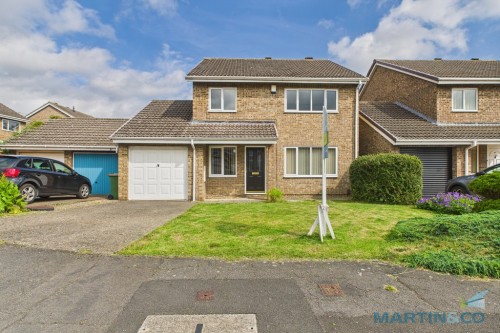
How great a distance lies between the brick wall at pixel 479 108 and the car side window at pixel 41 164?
61.0 feet

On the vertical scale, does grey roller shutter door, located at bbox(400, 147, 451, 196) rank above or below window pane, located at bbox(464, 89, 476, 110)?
below

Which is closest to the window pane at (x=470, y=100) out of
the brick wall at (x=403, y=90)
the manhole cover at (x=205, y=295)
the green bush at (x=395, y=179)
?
the brick wall at (x=403, y=90)

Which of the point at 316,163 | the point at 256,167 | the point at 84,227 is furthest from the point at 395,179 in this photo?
the point at 84,227

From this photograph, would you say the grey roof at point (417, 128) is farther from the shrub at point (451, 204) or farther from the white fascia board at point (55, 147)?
the white fascia board at point (55, 147)

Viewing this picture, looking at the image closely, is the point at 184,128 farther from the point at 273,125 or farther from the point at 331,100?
the point at 331,100

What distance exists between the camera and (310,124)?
551 inches

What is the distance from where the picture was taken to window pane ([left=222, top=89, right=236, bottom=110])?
14.2 metres

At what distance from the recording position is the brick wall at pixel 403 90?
15141 millimetres

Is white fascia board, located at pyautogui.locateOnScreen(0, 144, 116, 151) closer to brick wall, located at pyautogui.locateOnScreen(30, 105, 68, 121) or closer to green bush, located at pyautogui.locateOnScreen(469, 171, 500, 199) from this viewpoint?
green bush, located at pyautogui.locateOnScreen(469, 171, 500, 199)

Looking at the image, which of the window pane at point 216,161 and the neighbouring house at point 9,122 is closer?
the window pane at point 216,161

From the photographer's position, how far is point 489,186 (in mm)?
7750

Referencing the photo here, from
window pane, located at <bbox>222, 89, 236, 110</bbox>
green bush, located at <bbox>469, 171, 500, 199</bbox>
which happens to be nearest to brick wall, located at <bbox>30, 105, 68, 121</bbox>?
window pane, located at <bbox>222, 89, 236, 110</bbox>

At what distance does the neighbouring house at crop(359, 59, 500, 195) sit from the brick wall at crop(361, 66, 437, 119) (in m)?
0.05

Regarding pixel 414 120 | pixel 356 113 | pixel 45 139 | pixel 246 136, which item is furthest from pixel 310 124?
pixel 45 139
